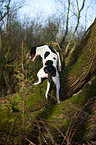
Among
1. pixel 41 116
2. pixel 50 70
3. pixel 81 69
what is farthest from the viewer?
pixel 81 69

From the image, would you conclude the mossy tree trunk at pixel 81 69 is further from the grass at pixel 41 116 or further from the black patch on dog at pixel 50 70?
the black patch on dog at pixel 50 70

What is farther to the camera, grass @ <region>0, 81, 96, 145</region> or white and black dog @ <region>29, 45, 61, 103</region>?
white and black dog @ <region>29, 45, 61, 103</region>

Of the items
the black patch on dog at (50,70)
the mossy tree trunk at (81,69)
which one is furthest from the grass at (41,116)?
the black patch on dog at (50,70)

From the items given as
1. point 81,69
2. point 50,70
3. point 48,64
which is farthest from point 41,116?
point 81,69

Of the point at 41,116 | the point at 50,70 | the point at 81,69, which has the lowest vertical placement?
the point at 41,116

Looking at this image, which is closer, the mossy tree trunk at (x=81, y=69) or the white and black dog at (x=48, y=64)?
the white and black dog at (x=48, y=64)

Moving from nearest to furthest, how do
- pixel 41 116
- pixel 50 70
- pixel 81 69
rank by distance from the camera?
pixel 41 116, pixel 50 70, pixel 81 69

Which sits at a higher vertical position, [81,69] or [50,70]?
[50,70]

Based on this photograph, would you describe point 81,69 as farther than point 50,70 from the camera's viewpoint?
Yes

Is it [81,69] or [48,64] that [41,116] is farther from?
[81,69]

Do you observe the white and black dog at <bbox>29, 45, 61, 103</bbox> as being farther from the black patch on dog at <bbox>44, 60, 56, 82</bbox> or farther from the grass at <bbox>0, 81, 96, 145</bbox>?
the grass at <bbox>0, 81, 96, 145</bbox>

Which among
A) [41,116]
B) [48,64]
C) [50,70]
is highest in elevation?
[48,64]

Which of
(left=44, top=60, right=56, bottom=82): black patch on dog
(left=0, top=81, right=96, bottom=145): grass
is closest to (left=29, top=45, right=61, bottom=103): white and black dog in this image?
(left=44, top=60, right=56, bottom=82): black patch on dog

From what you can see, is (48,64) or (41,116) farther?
(48,64)
